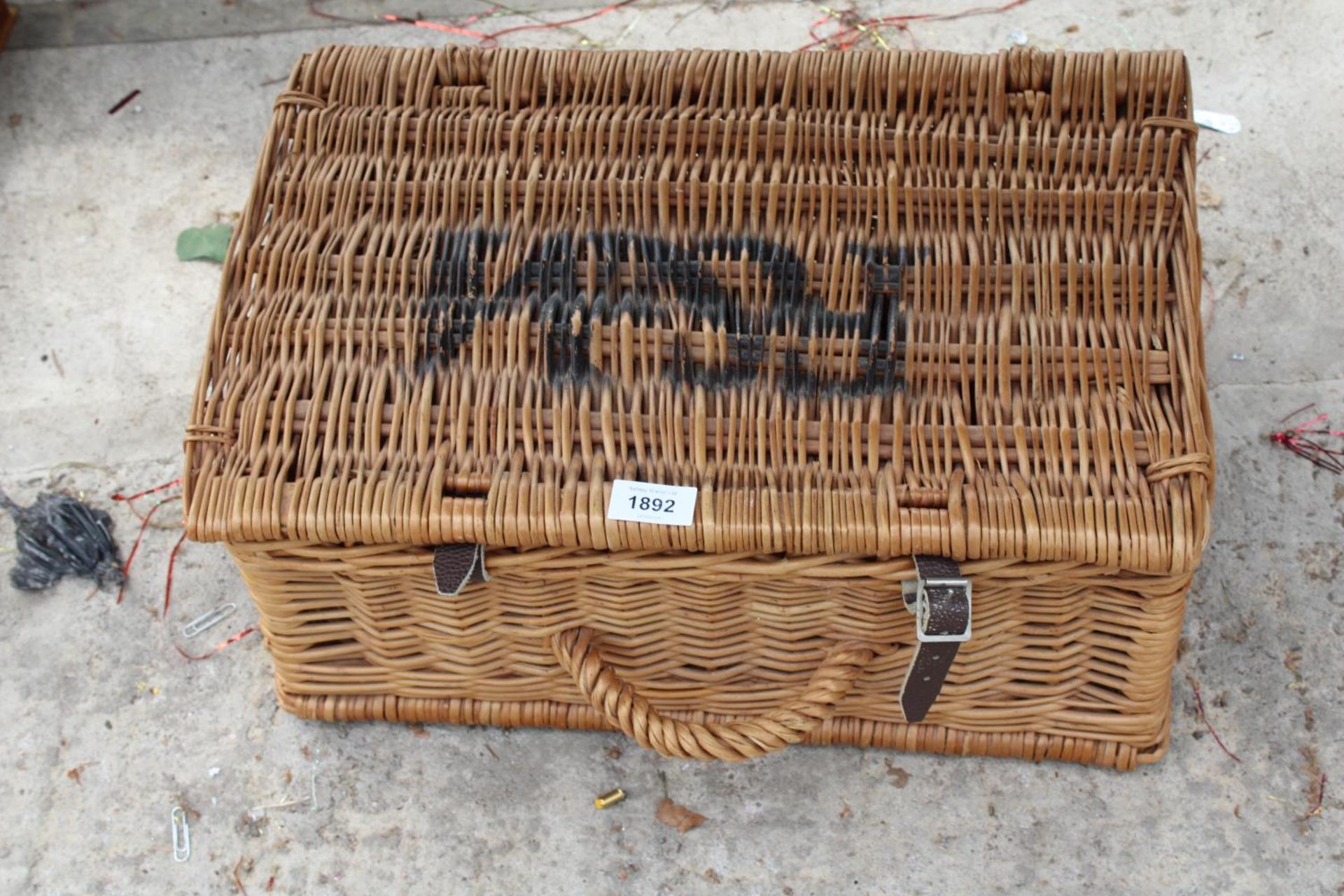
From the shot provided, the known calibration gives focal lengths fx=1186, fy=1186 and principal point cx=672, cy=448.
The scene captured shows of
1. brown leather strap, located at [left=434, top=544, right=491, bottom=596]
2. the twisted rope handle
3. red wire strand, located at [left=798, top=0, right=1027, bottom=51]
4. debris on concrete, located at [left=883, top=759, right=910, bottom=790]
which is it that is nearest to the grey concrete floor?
debris on concrete, located at [left=883, top=759, right=910, bottom=790]

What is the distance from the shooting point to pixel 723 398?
1036 millimetres

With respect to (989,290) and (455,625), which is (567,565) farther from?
(989,290)

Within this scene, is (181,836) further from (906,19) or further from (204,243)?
(906,19)

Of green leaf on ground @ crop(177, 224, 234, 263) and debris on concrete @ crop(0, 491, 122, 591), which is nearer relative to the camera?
debris on concrete @ crop(0, 491, 122, 591)

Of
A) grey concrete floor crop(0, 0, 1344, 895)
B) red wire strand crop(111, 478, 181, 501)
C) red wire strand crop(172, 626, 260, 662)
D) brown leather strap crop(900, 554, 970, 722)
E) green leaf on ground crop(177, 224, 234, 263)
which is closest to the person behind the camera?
brown leather strap crop(900, 554, 970, 722)

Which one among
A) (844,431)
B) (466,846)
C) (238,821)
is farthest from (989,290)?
(238,821)

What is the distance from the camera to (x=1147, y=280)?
107 centimetres

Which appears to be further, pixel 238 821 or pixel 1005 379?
pixel 238 821

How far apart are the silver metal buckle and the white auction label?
0.19m

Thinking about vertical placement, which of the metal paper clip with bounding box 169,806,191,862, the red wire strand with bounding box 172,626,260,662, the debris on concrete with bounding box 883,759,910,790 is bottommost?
the metal paper clip with bounding box 169,806,191,862

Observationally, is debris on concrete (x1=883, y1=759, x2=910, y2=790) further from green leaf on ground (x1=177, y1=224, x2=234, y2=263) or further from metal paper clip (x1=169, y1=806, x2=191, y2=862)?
green leaf on ground (x1=177, y1=224, x2=234, y2=263)

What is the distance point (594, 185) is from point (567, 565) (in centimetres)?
38

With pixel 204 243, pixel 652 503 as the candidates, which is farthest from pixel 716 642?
pixel 204 243

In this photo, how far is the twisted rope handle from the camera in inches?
39.9
